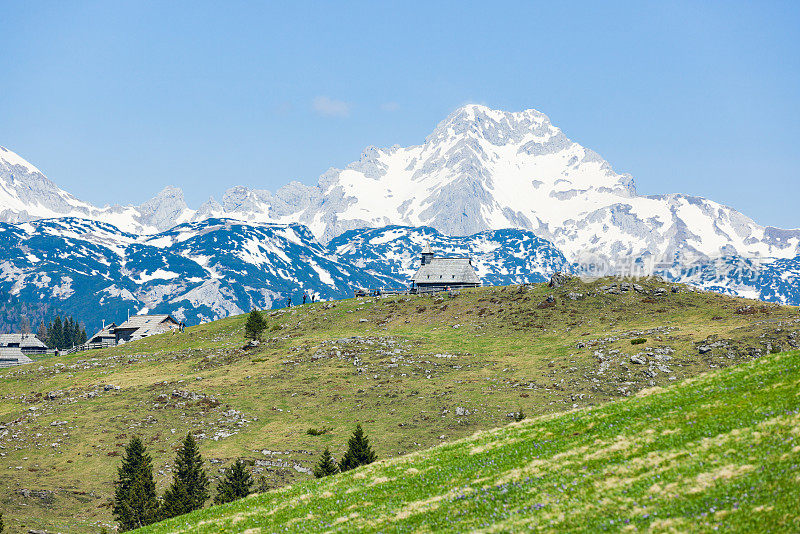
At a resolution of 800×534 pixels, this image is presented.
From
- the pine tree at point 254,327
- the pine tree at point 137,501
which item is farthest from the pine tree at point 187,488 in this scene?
the pine tree at point 254,327

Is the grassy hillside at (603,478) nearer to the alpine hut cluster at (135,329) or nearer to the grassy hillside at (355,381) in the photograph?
the grassy hillside at (355,381)

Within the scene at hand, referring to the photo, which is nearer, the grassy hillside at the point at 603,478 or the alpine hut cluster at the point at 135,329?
the grassy hillside at the point at 603,478

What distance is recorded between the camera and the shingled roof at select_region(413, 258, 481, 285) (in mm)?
168875

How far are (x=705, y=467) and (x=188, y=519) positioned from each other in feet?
87.0

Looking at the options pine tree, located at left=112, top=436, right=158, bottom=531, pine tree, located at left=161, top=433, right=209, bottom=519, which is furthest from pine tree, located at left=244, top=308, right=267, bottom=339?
pine tree, located at left=112, top=436, right=158, bottom=531

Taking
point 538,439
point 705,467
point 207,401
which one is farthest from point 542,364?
point 705,467

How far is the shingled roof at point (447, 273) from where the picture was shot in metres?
169

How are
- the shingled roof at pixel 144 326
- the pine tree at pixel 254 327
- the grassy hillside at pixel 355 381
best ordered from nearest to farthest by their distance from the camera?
the grassy hillside at pixel 355 381 → the pine tree at pixel 254 327 → the shingled roof at pixel 144 326

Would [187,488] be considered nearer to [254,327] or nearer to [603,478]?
[603,478]

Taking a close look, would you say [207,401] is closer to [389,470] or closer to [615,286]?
[389,470]

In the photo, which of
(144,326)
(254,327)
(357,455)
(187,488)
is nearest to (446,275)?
(254,327)

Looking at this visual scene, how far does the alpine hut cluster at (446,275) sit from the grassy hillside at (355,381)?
44.7m

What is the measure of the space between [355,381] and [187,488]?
33.8 metres

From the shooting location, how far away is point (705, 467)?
21562 millimetres
